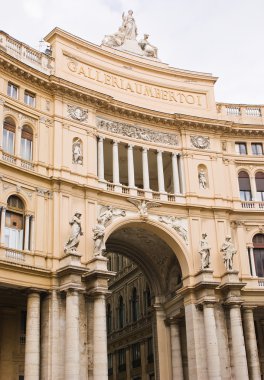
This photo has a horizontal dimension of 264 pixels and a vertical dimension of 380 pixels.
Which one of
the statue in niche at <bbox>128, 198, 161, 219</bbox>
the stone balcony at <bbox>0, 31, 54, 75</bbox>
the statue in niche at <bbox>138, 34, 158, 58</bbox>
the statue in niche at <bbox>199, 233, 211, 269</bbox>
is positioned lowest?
the statue in niche at <bbox>199, 233, 211, 269</bbox>

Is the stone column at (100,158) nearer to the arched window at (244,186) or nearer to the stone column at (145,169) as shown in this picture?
the stone column at (145,169)

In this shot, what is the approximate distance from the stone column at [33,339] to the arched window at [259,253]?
15210mm

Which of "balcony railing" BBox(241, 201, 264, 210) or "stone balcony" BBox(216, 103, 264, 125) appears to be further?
"stone balcony" BBox(216, 103, 264, 125)

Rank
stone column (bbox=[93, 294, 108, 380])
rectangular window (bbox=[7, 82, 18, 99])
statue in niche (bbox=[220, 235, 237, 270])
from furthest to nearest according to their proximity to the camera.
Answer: statue in niche (bbox=[220, 235, 237, 270]) → rectangular window (bbox=[7, 82, 18, 99]) → stone column (bbox=[93, 294, 108, 380])

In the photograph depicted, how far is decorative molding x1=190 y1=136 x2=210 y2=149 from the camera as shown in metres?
38.8

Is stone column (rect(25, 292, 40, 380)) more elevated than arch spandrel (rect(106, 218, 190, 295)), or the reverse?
arch spandrel (rect(106, 218, 190, 295))

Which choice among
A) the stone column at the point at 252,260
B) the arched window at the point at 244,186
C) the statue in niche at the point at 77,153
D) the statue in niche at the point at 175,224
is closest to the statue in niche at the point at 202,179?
the arched window at the point at 244,186

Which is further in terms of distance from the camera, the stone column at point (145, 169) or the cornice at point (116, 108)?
the stone column at point (145, 169)

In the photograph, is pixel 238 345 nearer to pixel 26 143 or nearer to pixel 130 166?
pixel 130 166

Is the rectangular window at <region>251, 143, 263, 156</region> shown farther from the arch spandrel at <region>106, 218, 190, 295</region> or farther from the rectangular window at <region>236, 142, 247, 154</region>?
the arch spandrel at <region>106, 218, 190, 295</region>

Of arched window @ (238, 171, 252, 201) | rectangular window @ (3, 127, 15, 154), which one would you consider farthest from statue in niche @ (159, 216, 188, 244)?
rectangular window @ (3, 127, 15, 154)

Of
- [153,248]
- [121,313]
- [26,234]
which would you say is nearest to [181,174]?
[153,248]

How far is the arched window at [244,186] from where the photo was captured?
39312 millimetres

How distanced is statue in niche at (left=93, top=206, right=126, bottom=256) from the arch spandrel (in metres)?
0.47
